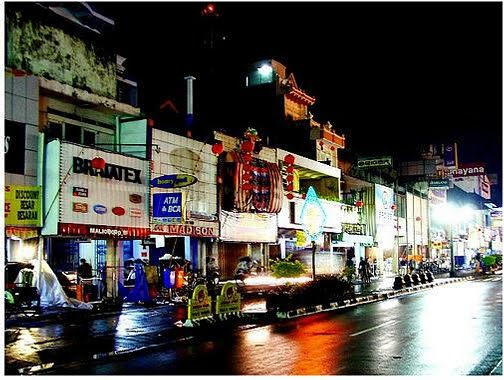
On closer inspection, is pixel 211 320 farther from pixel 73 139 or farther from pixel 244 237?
pixel 244 237

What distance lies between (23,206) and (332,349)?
1191cm

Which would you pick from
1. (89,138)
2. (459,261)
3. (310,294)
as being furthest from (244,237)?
(459,261)

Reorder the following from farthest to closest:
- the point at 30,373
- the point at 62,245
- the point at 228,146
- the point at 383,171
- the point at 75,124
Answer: the point at 383,171 < the point at 228,146 < the point at 62,245 < the point at 75,124 < the point at 30,373

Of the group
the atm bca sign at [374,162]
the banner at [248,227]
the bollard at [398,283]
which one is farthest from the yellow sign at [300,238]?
the atm bca sign at [374,162]

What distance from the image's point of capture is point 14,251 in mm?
21500

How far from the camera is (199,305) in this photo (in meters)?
16.5

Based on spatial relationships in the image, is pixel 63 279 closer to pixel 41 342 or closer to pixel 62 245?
pixel 62 245

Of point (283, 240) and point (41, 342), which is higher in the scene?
point (283, 240)

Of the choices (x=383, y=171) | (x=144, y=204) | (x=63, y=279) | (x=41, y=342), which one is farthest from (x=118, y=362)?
(x=383, y=171)

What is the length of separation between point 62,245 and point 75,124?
208 inches

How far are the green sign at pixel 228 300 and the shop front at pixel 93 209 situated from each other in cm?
619

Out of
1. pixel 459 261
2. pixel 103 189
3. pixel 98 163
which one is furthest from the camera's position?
pixel 459 261

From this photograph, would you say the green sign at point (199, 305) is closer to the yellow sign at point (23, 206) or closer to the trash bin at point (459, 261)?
the yellow sign at point (23, 206)

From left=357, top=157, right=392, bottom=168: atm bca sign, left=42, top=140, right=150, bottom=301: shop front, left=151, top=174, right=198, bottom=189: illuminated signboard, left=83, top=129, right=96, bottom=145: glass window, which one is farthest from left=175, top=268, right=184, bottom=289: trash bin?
left=357, top=157, right=392, bottom=168: atm bca sign
